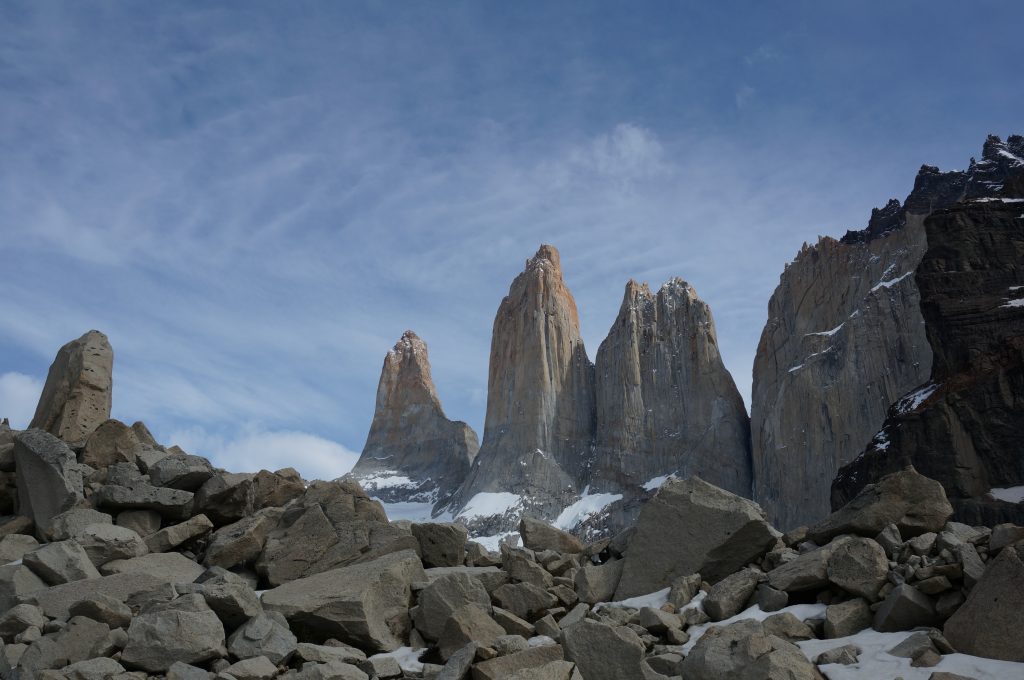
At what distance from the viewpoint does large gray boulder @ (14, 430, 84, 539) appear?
16.9 m

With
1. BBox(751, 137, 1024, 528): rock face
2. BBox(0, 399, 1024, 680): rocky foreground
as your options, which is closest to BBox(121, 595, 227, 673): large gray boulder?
BBox(0, 399, 1024, 680): rocky foreground

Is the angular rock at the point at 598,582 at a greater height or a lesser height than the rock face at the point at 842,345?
lesser

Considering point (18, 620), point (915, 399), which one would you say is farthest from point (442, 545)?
point (915, 399)

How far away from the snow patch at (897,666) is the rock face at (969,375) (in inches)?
1828

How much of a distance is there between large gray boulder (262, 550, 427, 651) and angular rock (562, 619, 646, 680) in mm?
3309

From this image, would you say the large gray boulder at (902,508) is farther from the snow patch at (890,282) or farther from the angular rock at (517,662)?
the snow patch at (890,282)

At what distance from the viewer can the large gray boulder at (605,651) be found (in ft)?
35.4

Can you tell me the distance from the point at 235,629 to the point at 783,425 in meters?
73.5

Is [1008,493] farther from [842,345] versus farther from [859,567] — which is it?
[859,567]

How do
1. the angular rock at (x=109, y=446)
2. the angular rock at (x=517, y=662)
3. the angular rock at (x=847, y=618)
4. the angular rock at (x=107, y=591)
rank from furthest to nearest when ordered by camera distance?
the angular rock at (x=109, y=446) < the angular rock at (x=107, y=591) < the angular rock at (x=847, y=618) < the angular rock at (x=517, y=662)

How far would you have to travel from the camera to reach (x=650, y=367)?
10250 centimetres

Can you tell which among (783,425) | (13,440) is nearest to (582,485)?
(783,425)

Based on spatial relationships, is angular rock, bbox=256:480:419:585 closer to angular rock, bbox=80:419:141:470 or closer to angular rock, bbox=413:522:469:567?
angular rock, bbox=413:522:469:567

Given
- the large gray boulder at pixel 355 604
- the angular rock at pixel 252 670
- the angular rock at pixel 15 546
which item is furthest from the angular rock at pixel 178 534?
the angular rock at pixel 252 670
